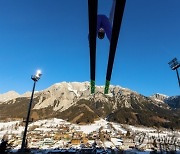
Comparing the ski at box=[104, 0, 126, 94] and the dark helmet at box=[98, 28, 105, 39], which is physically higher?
the dark helmet at box=[98, 28, 105, 39]

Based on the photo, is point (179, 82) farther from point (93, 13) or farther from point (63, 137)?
point (63, 137)

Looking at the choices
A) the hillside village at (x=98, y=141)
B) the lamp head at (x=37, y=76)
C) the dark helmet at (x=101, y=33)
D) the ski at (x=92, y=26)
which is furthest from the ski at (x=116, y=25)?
the hillside village at (x=98, y=141)

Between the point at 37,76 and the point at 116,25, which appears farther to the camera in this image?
the point at 37,76

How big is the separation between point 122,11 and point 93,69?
5002 millimetres

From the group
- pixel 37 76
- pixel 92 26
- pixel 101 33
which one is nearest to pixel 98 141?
pixel 37 76

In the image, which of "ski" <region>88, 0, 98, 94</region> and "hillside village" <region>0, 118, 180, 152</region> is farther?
"hillside village" <region>0, 118, 180, 152</region>

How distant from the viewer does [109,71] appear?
10.5 meters

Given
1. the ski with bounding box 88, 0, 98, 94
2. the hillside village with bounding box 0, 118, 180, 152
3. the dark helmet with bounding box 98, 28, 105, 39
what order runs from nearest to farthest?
the ski with bounding box 88, 0, 98, 94, the dark helmet with bounding box 98, 28, 105, 39, the hillside village with bounding box 0, 118, 180, 152

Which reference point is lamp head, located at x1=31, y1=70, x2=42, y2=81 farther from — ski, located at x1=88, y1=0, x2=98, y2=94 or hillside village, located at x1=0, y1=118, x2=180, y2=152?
hillside village, located at x1=0, y1=118, x2=180, y2=152

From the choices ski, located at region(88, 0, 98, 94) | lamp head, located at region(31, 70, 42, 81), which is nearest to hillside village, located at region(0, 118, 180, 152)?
lamp head, located at region(31, 70, 42, 81)

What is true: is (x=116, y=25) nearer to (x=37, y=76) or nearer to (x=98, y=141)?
(x=37, y=76)

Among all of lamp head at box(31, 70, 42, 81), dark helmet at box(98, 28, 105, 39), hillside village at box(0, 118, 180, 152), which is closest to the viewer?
dark helmet at box(98, 28, 105, 39)

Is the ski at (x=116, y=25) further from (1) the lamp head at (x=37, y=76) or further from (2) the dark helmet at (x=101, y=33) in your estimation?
(1) the lamp head at (x=37, y=76)

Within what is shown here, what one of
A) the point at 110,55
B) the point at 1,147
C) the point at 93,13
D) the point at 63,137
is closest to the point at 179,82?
the point at 110,55
